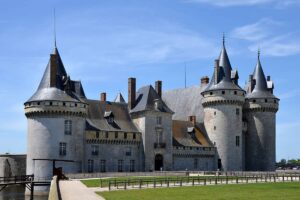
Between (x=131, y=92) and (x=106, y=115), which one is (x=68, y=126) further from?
(x=131, y=92)

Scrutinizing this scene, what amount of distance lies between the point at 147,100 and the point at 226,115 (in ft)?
33.7

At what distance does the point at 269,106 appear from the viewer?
69.5m

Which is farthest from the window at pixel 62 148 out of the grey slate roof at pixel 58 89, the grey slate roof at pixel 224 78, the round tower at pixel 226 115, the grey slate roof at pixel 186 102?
the grey slate roof at pixel 186 102

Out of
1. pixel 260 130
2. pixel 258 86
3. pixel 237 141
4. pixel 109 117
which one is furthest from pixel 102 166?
pixel 258 86

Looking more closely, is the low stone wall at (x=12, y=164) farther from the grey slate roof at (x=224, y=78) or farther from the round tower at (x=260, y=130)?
the round tower at (x=260, y=130)

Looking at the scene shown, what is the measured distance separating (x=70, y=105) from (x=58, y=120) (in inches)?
75.2

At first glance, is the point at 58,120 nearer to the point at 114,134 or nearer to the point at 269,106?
the point at 114,134

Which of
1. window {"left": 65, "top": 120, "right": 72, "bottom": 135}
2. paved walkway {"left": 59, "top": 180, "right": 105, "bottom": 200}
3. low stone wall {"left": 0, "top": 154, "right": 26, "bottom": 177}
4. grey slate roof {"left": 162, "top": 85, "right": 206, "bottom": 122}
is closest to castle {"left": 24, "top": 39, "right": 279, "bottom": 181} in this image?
window {"left": 65, "top": 120, "right": 72, "bottom": 135}

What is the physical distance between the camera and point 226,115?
65.9 m

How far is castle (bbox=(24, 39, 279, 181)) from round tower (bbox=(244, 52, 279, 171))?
12cm

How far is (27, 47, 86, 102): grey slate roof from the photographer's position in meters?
Result: 55.7

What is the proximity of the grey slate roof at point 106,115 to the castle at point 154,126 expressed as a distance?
0.12m

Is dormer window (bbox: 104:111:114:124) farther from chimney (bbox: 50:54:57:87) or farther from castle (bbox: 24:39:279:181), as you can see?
chimney (bbox: 50:54:57:87)

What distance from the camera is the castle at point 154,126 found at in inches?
2180
